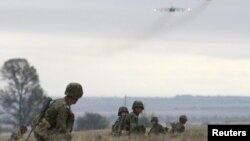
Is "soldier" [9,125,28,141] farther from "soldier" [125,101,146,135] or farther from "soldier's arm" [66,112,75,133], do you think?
"soldier's arm" [66,112,75,133]

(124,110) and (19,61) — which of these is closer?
(124,110)

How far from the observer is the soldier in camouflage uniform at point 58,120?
16531mm

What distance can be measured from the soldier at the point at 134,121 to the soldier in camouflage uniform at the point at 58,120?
9.50 m

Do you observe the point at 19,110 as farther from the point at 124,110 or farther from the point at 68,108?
the point at 68,108

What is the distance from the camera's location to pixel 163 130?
31.0 meters

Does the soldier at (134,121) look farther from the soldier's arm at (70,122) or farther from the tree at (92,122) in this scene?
the tree at (92,122)

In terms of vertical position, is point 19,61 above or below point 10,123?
above

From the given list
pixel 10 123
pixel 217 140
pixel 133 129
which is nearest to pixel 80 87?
pixel 217 140

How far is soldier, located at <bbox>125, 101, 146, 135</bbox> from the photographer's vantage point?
26594 mm

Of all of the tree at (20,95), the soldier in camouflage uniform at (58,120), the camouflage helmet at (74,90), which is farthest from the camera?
the tree at (20,95)

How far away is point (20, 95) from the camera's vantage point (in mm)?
80688

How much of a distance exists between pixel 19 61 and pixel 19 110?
5397 millimetres

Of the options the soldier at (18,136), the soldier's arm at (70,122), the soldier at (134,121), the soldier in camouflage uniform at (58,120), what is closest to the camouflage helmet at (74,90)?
the soldier in camouflage uniform at (58,120)

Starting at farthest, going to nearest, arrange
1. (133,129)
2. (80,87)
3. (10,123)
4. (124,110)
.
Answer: (10,123)
(124,110)
(133,129)
(80,87)
